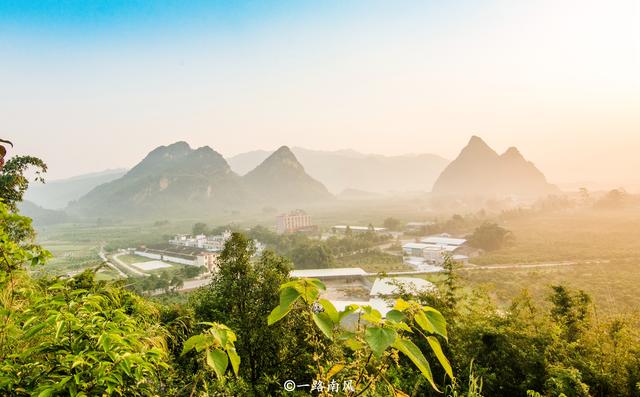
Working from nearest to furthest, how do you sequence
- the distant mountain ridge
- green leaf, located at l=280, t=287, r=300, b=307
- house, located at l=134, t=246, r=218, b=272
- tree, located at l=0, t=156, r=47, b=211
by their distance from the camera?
1. green leaf, located at l=280, t=287, r=300, b=307
2. tree, located at l=0, t=156, r=47, b=211
3. house, located at l=134, t=246, r=218, b=272
4. the distant mountain ridge

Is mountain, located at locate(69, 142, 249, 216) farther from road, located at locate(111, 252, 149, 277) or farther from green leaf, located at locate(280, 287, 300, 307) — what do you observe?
green leaf, located at locate(280, 287, 300, 307)

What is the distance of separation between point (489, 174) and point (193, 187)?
323 ft

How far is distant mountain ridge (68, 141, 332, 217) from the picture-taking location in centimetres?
8688

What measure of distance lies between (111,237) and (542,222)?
2409 inches

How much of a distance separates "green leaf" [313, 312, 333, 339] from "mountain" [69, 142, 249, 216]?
289 feet

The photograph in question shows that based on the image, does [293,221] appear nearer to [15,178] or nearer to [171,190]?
[15,178]

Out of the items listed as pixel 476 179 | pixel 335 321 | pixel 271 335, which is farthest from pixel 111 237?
pixel 476 179

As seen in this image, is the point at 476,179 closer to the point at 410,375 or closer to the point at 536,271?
the point at 536,271

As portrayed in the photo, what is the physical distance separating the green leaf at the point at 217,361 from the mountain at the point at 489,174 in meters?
115

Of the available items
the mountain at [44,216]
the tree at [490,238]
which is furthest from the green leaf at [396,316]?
the mountain at [44,216]

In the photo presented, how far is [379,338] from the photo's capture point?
72 centimetres

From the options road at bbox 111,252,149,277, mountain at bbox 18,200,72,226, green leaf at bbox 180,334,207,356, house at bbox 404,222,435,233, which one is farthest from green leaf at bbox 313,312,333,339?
mountain at bbox 18,200,72,226

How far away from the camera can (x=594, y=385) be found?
427 centimetres

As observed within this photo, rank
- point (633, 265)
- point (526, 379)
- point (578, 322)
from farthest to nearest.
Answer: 1. point (633, 265)
2. point (578, 322)
3. point (526, 379)
